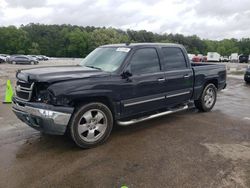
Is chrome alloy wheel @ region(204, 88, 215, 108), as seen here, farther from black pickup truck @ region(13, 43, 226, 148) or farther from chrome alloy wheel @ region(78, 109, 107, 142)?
chrome alloy wheel @ region(78, 109, 107, 142)

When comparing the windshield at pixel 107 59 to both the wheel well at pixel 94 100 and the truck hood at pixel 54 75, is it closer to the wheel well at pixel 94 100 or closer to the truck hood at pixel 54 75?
the truck hood at pixel 54 75

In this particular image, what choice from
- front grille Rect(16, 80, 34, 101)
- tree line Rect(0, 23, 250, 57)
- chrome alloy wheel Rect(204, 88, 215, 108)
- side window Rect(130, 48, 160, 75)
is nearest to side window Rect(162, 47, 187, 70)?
side window Rect(130, 48, 160, 75)

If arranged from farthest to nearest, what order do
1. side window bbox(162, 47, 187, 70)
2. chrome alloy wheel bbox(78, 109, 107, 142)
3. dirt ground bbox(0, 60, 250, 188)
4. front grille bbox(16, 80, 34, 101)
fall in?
side window bbox(162, 47, 187, 70) → chrome alloy wheel bbox(78, 109, 107, 142) → front grille bbox(16, 80, 34, 101) → dirt ground bbox(0, 60, 250, 188)

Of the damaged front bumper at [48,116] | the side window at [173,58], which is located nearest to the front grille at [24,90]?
the damaged front bumper at [48,116]

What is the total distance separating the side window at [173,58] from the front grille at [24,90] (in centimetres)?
291

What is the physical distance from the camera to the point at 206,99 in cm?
680

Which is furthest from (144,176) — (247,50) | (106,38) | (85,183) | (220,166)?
(247,50)

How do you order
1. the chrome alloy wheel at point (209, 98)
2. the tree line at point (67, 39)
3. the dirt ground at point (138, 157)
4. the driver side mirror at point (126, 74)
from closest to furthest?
the dirt ground at point (138, 157)
the driver side mirror at point (126, 74)
the chrome alloy wheel at point (209, 98)
the tree line at point (67, 39)

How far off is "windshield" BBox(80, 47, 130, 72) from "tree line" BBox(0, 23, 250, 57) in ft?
209

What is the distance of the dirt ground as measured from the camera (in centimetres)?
324

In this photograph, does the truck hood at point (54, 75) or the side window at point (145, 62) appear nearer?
the truck hood at point (54, 75)

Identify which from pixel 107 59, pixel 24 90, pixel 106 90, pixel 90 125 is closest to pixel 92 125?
pixel 90 125

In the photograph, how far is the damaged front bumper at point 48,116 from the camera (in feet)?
12.4

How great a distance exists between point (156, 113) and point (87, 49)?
84887 mm
